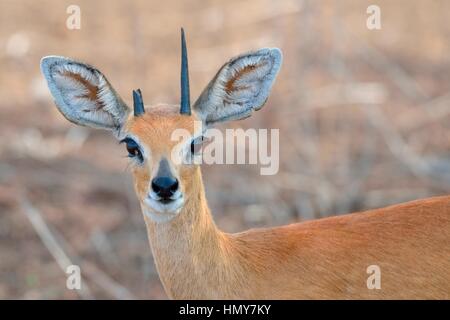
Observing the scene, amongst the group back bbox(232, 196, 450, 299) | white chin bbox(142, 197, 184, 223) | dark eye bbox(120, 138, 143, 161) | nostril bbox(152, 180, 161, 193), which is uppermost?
dark eye bbox(120, 138, 143, 161)

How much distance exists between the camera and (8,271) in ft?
28.5

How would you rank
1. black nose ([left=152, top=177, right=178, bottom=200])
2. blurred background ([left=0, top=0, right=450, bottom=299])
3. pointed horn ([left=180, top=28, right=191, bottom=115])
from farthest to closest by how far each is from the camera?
blurred background ([left=0, top=0, right=450, bottom=299]) < pointed horn ([left=180, top=28, right=191, bottom=115]) < black nose ([left=152, top=177, right=178, bottom=200])

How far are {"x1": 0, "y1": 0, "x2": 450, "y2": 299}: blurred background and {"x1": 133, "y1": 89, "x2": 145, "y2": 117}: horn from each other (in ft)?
8.57

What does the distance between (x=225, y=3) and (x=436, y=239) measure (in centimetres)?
1017

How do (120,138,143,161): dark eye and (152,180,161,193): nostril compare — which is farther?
(120,138,143,161): dark eye

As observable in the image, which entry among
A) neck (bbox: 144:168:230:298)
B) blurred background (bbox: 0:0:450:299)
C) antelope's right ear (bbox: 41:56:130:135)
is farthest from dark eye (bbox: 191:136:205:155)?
blurred background (bbox: 0:0:450:299)

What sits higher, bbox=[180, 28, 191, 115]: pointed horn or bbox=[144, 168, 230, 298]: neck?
bbox=[180, 28, 191, 115]: pointed horn

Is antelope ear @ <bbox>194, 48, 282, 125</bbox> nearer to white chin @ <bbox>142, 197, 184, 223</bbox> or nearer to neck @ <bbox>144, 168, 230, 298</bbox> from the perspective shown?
neck @ <bbox>144, 168, 230, 298</bbox>

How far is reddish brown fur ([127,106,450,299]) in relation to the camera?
536 centimetres

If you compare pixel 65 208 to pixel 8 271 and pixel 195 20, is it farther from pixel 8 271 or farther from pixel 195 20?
pixel 195 20

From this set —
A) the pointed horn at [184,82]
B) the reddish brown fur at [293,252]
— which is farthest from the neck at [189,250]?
the pointed horn at [184,82]

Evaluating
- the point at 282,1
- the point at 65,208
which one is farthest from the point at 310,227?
the point at 282,1

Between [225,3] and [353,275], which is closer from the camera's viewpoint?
[353,275]

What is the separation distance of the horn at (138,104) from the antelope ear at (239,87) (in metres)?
0.32
